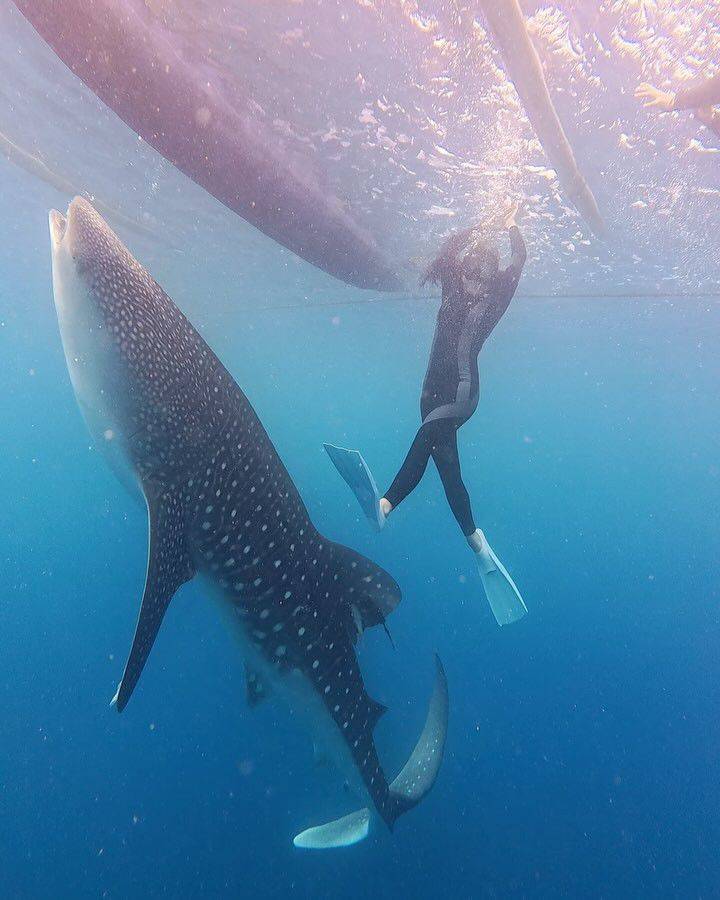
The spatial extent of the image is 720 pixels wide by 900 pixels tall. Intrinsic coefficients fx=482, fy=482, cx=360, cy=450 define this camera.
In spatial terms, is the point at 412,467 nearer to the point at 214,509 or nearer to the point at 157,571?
the point at 214,509

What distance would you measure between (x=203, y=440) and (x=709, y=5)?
8.58 metres

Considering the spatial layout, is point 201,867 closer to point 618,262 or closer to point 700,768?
point 700,768

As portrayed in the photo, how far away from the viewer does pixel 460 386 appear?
19.0 ft

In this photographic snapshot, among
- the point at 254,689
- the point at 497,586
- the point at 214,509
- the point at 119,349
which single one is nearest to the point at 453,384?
the point at 497,586

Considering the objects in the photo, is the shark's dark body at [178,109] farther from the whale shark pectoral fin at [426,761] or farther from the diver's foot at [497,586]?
the whale shark pectoral fin at [426,761]

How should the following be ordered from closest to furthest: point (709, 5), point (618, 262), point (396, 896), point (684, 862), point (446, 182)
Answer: point (709, 5)
point (396, 896)
point (684, 862)
point (446, 182)
point (618, 262)

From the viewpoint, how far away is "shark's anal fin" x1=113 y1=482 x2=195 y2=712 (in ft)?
9.38

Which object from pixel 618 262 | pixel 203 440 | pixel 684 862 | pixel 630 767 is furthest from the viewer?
pixel 618 262

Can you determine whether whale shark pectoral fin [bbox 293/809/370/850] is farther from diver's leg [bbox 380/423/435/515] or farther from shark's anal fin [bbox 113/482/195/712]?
diver's leg [bbox 380/423/435/515]

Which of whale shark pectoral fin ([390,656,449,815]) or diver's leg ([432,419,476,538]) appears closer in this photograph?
whale shark pectoral fin ([390,656,449,815])

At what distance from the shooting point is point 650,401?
199ft

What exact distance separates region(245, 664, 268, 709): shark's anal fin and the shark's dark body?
21.0ft

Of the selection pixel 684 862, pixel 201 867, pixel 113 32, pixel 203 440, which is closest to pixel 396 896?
pixel 201 867

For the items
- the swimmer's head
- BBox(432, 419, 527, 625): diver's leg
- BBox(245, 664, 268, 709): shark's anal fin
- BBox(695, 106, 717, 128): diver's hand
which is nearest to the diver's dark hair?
the swimmer's head
